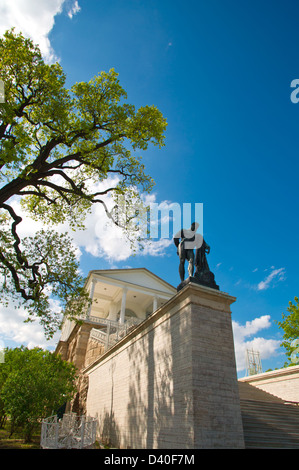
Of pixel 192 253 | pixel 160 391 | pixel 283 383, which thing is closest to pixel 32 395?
pixel 160 391

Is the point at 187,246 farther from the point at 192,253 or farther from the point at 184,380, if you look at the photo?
the point at 184,380

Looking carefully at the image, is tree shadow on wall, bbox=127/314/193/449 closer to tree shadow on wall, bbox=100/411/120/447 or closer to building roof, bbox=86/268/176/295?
tree shadow on wall, bbox=100/411/120/447

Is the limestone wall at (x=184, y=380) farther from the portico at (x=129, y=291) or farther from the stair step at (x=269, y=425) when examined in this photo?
the portico at (x=129, y=291)

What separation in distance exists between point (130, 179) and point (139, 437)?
9.70 meters

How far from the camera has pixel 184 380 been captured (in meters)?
6.21

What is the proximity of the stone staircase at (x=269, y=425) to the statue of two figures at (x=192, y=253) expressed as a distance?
3401 millimetres

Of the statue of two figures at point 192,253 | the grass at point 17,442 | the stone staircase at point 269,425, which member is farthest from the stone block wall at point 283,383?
the grass at point 17,442

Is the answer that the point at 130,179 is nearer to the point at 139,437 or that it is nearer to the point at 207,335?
the point at 207,335

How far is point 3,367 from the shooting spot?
15828 mm

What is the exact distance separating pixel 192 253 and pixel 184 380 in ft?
12.2

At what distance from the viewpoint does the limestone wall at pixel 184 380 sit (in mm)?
5699

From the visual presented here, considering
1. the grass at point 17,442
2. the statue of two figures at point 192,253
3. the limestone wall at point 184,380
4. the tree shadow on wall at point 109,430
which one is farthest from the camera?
the grass at point 17,442

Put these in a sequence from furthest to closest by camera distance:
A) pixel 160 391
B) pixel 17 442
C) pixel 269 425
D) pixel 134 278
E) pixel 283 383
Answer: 1. pixel 134 278
2. pixel 283 383
3. pixel 17 442
4. pixel 160 391
5. pixel 269 425

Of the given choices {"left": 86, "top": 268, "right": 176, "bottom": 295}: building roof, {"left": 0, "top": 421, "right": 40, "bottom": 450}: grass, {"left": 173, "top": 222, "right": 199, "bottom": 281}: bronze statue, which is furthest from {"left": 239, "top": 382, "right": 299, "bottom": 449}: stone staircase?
{"left": 86, "top": 268, "right": 176, "bottom": 295}: building roof
